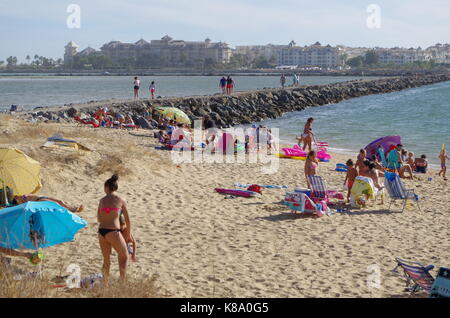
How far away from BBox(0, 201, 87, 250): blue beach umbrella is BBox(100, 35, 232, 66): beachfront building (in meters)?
149

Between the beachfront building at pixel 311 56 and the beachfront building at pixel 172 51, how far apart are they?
18003mm

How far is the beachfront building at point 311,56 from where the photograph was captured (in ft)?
539

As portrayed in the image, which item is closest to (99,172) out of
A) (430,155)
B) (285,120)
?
(430,155)

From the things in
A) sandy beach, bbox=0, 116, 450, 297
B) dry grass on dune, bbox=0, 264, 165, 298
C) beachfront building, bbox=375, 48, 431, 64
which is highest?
beachfront building, bbox=375, 48, 431, 64

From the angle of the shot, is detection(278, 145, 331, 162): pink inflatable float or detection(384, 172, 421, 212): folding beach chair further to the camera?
detection(278, 145, 331, 162): pink inflatable float

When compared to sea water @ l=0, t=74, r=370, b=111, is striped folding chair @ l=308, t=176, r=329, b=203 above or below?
below

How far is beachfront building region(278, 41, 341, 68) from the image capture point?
539 feet

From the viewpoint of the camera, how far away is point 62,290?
4859 millimetres

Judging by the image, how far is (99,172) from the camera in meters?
9.48

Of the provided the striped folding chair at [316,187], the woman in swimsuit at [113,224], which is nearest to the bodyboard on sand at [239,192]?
the striped folding chair at [316,187]

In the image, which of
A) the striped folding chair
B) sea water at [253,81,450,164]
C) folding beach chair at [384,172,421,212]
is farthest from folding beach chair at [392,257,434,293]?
sea water at [253,81,450,164]

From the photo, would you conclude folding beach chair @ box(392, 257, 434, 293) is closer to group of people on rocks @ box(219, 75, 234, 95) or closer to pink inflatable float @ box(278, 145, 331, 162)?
pink inflatable float @ box(278, 145, 331, 162)

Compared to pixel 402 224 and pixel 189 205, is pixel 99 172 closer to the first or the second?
pixel 189 205

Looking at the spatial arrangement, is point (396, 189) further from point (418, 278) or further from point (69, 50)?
point (69, 50)
